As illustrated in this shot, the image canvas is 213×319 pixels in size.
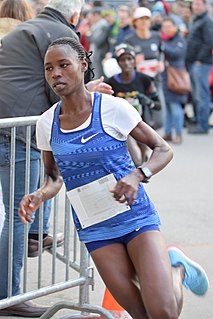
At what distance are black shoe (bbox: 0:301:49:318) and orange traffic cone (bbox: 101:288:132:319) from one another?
1.62ft

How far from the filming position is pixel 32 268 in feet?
21.2

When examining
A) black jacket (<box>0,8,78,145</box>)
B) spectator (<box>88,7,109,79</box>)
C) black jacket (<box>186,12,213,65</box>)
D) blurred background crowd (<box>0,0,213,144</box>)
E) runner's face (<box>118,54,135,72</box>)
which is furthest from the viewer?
spectator (<box>88,7,109,79</box>)

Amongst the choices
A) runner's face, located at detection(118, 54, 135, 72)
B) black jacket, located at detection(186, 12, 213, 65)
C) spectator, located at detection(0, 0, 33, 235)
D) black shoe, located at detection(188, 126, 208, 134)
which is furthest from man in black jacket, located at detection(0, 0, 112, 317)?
black shoe, located at detection(188, 126, 208, 134)

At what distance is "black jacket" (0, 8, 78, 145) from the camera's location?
5.41 metres

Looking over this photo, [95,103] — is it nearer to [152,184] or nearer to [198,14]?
[152,184]

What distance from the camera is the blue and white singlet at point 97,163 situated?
13.9 feet

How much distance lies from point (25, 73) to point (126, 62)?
4297mm


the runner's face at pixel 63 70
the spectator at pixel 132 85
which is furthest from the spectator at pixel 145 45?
the runner's face at pixel 63 70

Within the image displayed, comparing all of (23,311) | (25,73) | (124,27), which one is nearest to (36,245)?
(23,311)

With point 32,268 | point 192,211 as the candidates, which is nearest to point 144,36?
point 192,211

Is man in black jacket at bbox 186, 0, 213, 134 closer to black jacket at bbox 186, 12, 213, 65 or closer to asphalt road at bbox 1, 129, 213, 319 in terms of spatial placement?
black jacket at bbox 186, 12, 213, 65

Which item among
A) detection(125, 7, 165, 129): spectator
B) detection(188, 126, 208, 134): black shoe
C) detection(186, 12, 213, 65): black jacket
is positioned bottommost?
detection(188, 126, 208, 134): black shoe

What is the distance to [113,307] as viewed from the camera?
17.1ft

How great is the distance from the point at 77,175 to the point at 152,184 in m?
5.97
